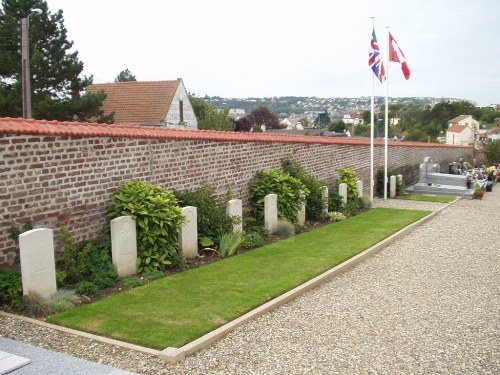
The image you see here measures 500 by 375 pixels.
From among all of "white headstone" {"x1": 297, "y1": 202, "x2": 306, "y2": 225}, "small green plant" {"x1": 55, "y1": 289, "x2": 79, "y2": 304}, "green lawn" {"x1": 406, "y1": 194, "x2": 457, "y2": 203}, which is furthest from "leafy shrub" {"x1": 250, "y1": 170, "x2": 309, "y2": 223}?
"green lawn" {"x1": 406, "y1": 194, "x2": 457, "y2": 203}

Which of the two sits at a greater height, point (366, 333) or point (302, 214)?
point (302, 214)

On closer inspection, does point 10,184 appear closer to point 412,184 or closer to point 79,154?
point 79,154

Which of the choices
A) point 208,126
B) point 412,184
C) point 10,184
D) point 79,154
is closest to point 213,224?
point 79,154

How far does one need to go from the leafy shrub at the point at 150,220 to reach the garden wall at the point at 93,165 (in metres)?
0.35

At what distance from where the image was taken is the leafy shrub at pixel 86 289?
7.70 metres

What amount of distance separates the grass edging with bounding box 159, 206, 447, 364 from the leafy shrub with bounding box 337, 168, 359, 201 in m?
6.10

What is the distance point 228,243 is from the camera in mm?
10875

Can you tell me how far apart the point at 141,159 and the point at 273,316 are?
4.40m

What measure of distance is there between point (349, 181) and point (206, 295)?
11914mm

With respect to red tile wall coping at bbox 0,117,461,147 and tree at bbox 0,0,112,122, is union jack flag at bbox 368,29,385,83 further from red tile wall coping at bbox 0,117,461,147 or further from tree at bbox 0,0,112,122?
tree at bbox 0,0,112,122

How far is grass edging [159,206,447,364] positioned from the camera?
5753 mm

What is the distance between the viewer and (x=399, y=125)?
111625 mm

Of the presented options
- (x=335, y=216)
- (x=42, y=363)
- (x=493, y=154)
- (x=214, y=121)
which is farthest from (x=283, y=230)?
(x=214, y=121)

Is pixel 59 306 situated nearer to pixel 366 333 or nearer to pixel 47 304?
pixel 47 304
